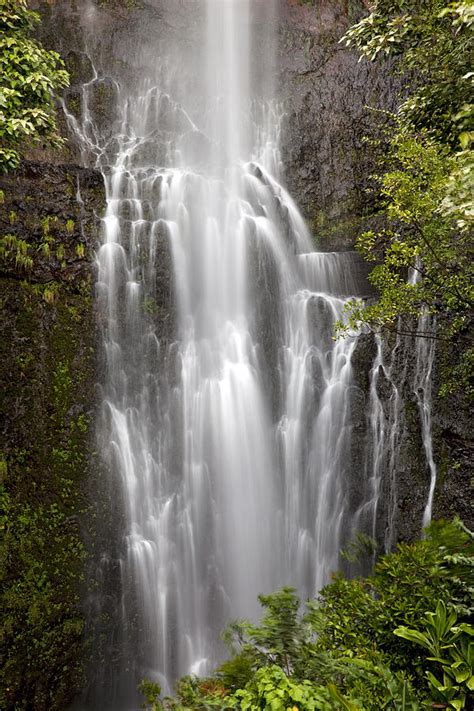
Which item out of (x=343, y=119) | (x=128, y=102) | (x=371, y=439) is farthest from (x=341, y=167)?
(x=371, y=439)

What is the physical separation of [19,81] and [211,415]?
306 inches

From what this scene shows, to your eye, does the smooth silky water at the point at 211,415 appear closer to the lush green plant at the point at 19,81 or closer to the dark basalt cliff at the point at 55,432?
the dark basalt cliff at the point at 55,432

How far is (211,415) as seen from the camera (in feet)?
40.1

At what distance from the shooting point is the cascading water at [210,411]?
36.1 feet

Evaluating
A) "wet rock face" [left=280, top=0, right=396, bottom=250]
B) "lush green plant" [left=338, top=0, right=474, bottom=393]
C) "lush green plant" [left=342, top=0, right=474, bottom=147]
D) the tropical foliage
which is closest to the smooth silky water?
"wet rock face" [left=280, top=0, right=396, bottom=250]

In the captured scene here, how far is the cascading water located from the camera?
36.1 feet

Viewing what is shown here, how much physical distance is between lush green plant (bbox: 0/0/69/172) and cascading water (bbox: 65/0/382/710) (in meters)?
4.48

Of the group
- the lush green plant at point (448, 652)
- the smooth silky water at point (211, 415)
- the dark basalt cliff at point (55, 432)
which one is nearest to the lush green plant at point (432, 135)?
the lush green plant at point (448, 652)

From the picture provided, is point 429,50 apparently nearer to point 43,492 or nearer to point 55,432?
point 55,432

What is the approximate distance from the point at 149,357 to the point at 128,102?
1158cm

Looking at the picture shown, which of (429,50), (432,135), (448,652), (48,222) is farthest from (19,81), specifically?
(448,652)

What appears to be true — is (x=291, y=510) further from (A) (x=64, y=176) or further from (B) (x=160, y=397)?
(A) (x=64, y=176)

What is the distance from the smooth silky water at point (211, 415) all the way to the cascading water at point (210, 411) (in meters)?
0.03

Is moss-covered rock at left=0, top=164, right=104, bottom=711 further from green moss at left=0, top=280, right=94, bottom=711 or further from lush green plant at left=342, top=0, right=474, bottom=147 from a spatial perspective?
lush green plant at left=342, top=0, right=474, bottom=147
